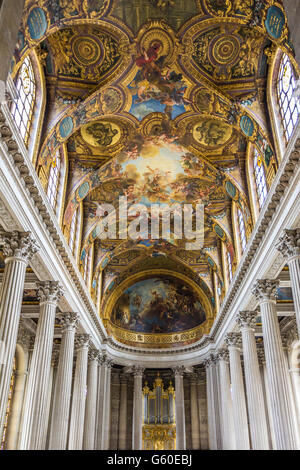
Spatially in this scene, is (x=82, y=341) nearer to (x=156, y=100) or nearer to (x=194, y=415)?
(x=194, y=415)

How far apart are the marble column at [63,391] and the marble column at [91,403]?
5.78m

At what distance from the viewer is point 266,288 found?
56.7 feet

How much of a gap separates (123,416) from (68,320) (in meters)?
15.3

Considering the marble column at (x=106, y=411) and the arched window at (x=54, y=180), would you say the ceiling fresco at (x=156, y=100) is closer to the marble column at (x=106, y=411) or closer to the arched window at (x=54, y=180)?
the arched window at (x=54, y=180)

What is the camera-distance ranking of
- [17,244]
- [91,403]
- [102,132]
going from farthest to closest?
1. [91,403]
2. [102,132]
3. [17,244]

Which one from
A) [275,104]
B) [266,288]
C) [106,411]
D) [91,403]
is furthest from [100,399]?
[275,104]

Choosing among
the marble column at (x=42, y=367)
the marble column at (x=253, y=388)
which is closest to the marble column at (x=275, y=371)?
the marble column at (x=253, y=388)

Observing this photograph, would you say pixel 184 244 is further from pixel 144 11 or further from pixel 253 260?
pixel 144 11

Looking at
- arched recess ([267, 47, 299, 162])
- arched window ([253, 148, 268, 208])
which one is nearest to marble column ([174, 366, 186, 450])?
arched window ([253, 148, 268, 208])

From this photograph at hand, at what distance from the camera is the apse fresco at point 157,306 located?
33625 millimetres

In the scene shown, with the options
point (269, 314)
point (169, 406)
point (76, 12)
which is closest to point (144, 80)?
Result: point (76, 12)

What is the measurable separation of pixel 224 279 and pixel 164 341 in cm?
1015

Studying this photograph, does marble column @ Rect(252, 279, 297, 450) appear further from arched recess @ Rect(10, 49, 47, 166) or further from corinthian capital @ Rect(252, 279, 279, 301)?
arched recess @ Rect(10, 49, 47, 166)

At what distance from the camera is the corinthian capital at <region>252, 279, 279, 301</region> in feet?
56.5
